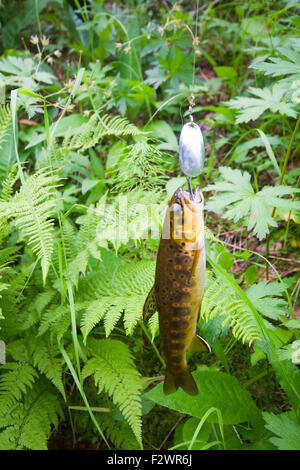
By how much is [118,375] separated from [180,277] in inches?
44.8

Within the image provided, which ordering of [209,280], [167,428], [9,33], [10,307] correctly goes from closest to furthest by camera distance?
[209,280] → [10,307] → [167,428] → [9,33]

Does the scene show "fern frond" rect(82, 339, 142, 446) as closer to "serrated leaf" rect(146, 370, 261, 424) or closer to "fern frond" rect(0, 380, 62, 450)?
"serrated leaf" rect(146, 370, 261, 424)

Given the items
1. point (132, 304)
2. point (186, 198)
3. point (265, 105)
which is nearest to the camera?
point (186, 198)

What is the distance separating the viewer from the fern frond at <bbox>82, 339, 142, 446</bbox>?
1807mm

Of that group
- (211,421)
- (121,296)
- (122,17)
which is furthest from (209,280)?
(122,17)

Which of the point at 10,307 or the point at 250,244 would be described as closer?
the point at 10,307

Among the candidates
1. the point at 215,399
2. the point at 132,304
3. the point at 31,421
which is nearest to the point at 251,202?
the point at 132,304

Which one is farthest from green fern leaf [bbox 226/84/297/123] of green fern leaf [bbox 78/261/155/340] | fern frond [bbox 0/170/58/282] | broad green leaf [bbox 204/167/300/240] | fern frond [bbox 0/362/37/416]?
fern frond [bbox 0/362/37/416]

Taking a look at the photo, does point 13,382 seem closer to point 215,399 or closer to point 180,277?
point 215,399

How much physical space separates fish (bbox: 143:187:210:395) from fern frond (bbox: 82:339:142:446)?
79cm

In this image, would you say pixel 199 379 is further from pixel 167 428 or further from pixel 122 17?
pixel 122 17

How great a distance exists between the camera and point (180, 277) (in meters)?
0.98

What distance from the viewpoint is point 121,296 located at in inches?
75.7
